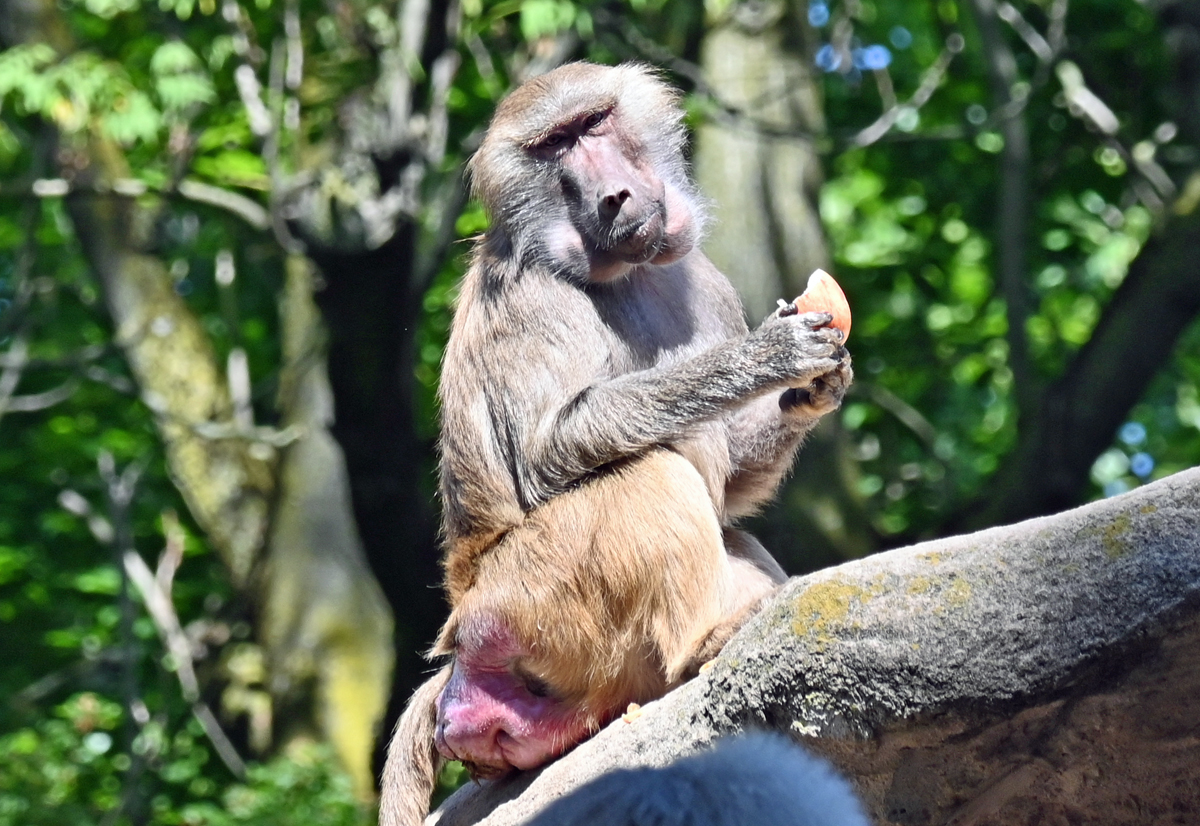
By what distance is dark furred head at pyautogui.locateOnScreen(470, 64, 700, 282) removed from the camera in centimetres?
450

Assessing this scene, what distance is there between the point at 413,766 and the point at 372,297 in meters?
3.55

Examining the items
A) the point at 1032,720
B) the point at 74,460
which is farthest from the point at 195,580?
the point at 1032,720

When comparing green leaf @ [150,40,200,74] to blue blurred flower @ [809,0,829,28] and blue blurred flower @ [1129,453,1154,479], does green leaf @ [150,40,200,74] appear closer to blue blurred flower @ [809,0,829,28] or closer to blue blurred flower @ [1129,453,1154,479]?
blue blurred flower @ [809,0,829,28]

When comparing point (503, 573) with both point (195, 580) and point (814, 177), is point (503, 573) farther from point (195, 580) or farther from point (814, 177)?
point (195, 580)

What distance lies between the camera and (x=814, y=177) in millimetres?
8734

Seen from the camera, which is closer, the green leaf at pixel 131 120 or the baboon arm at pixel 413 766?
the baboon arm at pixel 413 766

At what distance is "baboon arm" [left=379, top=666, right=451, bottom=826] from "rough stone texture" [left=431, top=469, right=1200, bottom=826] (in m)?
1.10

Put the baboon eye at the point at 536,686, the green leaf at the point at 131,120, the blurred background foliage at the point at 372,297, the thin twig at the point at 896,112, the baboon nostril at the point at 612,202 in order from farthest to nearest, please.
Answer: the thin twig at the point at 896,112 → the blurred background foliage at the point at 372,297 → the green leaf at the point at 131,120 → the baboon nostril at the point at 612,202 → the baboon eye at the point at 536,686

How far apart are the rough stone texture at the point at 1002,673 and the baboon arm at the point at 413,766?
110 centimetres

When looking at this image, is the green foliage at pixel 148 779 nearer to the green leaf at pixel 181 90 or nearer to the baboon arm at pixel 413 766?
the green leaf at pixel 181 90

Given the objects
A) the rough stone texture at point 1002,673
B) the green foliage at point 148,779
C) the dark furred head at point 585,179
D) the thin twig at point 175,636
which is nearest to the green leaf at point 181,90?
the dark furred head at point 585,179

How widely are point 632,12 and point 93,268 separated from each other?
4.27 m

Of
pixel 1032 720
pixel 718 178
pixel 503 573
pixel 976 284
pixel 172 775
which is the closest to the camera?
pixel 1032 720

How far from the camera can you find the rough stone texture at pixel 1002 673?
10.8ft
